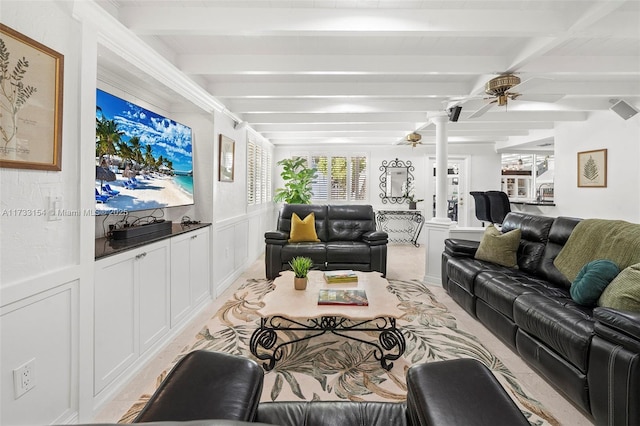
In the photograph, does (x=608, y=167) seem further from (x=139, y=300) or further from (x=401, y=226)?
(x=139, y=300)

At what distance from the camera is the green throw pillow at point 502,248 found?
3342 millimetres

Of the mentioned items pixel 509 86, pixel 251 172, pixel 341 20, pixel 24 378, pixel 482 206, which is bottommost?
pixel 24 378

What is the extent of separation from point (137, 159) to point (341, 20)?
1946 mm

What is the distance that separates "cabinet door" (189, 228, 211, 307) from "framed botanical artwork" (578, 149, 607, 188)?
232 inches

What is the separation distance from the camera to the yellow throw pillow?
4.75 metres

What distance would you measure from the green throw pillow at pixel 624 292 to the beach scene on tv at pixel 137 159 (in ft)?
11.2

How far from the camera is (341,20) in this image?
2129 millimetres

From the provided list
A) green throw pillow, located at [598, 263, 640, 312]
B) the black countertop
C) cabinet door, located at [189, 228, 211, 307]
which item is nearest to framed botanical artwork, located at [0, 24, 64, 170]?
the black countertop

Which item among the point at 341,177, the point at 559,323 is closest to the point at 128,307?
the point at 559,323

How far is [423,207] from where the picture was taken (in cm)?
773

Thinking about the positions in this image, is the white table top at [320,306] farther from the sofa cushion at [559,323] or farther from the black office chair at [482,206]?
the black office chair at [482,206]

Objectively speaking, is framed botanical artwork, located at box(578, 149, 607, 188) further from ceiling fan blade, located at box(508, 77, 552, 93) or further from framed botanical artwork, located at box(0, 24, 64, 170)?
framed botanical artwork, located at box(0, 24, 64, 170)

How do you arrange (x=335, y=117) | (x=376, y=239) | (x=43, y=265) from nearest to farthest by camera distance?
(x=43, y=265) → (x=376, y=239) → (x=335, y=117)

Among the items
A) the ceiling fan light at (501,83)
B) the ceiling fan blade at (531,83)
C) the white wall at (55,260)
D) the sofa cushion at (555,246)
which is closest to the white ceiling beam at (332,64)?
the ceiling fan light at (501,83)
